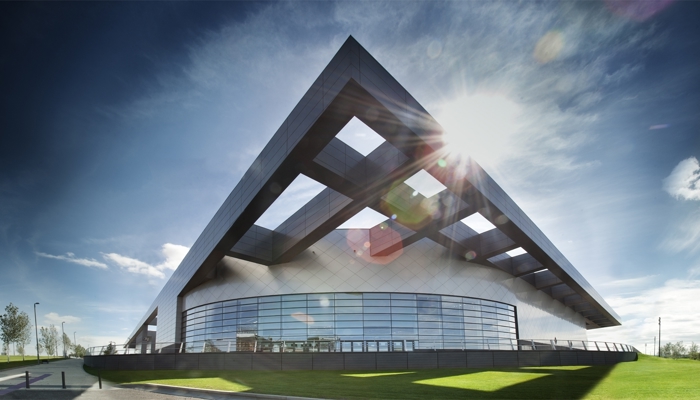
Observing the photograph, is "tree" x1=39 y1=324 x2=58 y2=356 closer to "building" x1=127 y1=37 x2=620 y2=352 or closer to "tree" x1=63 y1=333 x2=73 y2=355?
"tree" x1=63 y1=333 x2=73 y2=355

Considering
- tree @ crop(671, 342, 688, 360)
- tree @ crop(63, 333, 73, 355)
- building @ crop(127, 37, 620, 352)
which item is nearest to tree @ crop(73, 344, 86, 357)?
tree @ crop(63, 333, 73, 355)

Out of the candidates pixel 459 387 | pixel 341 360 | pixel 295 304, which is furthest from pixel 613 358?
pixel 459 387

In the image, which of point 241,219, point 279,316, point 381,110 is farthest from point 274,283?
point 381,110

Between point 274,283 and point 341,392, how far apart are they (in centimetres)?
1914

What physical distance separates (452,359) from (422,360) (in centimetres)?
167

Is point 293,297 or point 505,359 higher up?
point 293,297

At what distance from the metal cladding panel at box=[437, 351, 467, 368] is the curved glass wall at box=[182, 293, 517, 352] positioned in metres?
6.81

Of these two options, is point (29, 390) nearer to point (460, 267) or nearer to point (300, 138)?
point (300, 138)

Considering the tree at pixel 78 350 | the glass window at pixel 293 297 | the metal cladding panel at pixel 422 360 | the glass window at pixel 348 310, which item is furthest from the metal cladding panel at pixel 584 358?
the tree at pixel 78 350

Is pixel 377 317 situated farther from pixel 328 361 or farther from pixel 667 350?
pixel 667 350

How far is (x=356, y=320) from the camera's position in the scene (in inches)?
1155

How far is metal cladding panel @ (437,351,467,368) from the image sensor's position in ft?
70.0

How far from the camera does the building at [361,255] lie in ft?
54.0

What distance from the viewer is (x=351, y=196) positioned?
20.8 metres
